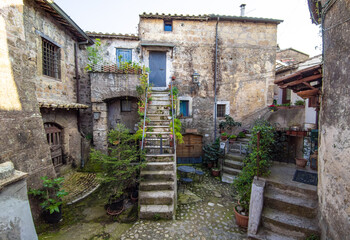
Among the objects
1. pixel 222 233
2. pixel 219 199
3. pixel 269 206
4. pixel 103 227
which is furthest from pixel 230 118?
pixel 103 227

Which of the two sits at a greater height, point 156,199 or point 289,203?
point 289,203

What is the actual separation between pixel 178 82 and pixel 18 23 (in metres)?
7.47

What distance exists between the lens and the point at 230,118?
10.2 metres

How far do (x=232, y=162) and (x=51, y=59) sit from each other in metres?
9.52

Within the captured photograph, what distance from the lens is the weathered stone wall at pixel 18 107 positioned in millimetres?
3842

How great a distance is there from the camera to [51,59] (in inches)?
276

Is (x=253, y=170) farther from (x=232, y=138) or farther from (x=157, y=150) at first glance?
(x=232, y=138)

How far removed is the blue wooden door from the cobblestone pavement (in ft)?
23.1

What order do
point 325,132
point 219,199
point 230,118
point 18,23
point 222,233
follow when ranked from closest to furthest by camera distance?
1. point 325,132
2. point 222,233
3. point 18,23
4. point 219,199
5. point 230,118

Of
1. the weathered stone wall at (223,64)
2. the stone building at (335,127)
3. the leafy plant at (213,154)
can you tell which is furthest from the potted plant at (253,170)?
the weathered stone wall at (223,64)

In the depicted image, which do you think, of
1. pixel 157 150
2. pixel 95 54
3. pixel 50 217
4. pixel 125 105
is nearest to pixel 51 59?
pixel 95 54

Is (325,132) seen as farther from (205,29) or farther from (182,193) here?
(205,29)

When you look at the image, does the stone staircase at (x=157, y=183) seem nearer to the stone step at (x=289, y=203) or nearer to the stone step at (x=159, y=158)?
the stone step at (x=159, y=158)

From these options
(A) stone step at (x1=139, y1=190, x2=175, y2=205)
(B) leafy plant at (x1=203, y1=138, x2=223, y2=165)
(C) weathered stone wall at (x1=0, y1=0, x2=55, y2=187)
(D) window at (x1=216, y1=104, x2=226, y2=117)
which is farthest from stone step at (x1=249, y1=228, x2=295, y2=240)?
(D) window at (x1=216, y1=104, x2=226, y2=117)
